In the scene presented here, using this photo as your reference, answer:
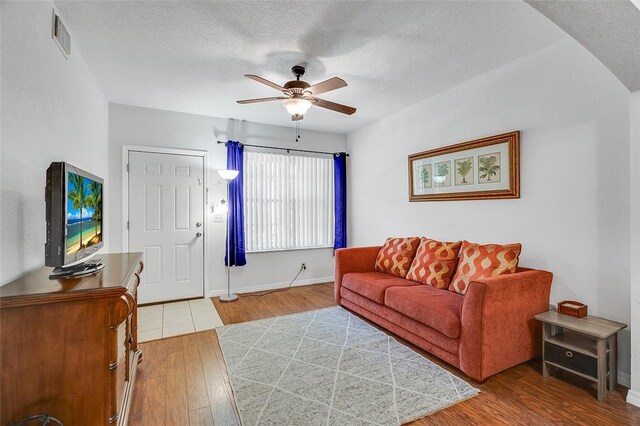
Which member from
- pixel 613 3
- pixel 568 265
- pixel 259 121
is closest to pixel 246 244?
pixel 259 121

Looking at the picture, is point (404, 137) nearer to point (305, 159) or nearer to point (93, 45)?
point (305, 159)

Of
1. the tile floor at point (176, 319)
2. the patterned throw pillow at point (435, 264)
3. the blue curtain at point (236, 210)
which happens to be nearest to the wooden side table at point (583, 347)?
the patterned throw pillow at point (435, 264)

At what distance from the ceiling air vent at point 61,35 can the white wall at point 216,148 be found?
1709 mm

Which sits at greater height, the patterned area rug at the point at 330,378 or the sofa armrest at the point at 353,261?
the sofa armrest at the point at 353,261

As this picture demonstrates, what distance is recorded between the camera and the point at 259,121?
4527mm

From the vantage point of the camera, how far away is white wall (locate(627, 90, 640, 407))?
1884 mm

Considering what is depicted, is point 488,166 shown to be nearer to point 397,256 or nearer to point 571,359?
point 397,256

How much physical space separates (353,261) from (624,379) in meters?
2.45

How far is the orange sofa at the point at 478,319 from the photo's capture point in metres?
2.10

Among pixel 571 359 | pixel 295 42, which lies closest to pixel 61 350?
pixel 295 42

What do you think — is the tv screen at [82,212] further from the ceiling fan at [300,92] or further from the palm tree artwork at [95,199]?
the ceiling fan at [300,92]

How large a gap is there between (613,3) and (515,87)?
1.45 metres

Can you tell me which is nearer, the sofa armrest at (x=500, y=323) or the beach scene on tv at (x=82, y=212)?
the beach scene on tv at (x=82, y=212)

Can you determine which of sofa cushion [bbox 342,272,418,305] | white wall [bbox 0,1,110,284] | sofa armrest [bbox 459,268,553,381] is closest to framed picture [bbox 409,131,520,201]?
sofa armrest [bbox 459,268,553,381]
